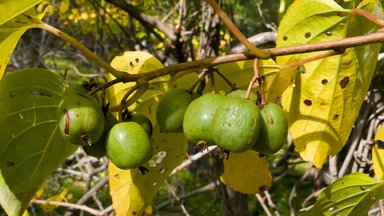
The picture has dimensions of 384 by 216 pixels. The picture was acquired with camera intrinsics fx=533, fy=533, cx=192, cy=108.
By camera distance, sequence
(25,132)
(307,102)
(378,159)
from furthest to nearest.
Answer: (378,159) → (307,102) → (25,132)

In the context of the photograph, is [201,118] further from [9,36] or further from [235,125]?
[9,36]

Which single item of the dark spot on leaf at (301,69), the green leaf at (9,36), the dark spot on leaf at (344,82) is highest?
the green leaf at (9,36)

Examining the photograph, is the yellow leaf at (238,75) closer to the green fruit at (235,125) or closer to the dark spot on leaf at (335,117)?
the dark spot on leaf at (335,117)

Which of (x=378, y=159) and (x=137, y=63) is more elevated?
(x=137, y=63)

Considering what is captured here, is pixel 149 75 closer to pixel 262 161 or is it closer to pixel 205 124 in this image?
pixel 205 124

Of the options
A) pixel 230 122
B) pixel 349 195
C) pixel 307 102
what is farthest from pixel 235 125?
pixel 349 195

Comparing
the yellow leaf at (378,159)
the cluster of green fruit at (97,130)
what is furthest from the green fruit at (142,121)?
the yellow leaf at (378,159)
